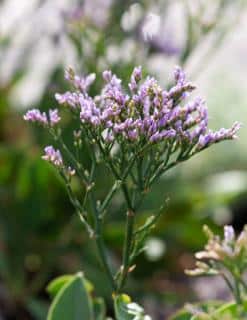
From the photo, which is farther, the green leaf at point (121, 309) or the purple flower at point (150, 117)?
the green leaf at point (121, 309)

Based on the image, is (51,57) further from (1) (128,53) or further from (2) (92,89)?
(2) (92,89)

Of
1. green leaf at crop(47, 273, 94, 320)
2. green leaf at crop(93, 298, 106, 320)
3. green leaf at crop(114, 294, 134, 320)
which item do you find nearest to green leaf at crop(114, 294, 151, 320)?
green leaf at crop(114, 294, 134, 320)

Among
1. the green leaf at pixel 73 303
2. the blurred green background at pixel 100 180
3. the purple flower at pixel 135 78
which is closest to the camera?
the purple flower at pixel 135 78

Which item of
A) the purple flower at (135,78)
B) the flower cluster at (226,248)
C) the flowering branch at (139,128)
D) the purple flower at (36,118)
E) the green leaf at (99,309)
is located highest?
the purple flower at (36,118)

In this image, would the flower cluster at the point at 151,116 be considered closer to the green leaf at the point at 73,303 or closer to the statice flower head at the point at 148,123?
the statice flower head at the point at 148,123

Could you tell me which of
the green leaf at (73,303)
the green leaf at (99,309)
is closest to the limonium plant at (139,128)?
the green leaf at (73,303)

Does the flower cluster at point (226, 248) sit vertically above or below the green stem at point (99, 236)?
below

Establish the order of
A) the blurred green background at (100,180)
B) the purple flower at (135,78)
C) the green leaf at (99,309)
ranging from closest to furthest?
the purple flower at (135,78) < the green leaf at (99,309) < the blurred green background at (100,180)
